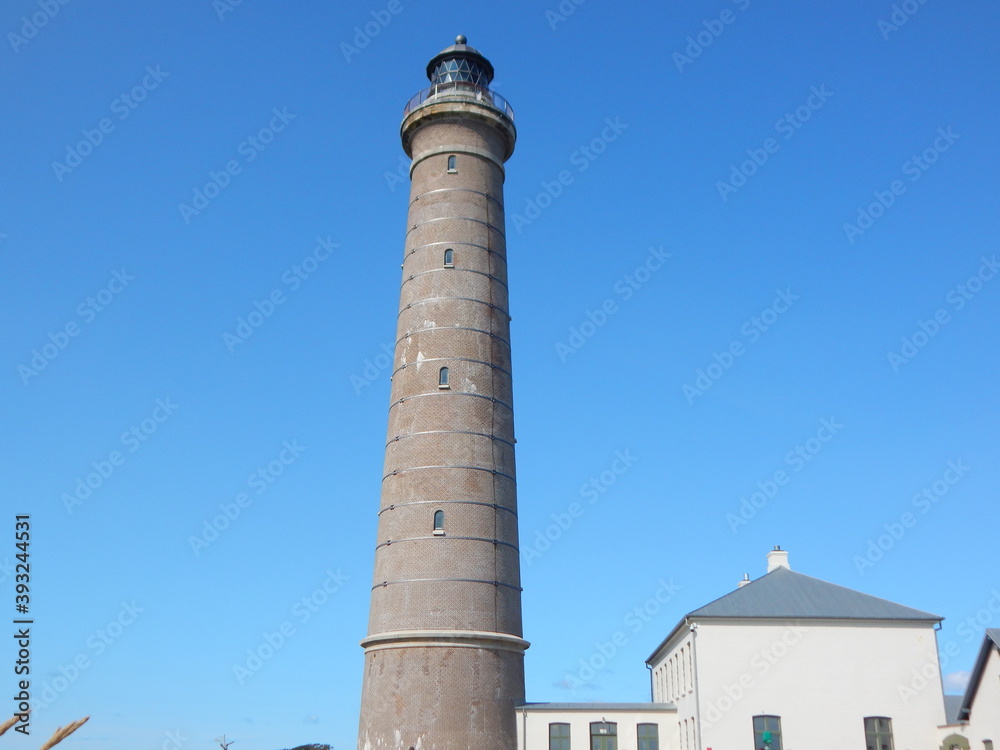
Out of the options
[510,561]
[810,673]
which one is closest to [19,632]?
[510,561]

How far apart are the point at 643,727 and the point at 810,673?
5215 millimetres

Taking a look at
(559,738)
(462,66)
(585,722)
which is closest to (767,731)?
(585,722)

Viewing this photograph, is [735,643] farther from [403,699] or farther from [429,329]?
[429,329]

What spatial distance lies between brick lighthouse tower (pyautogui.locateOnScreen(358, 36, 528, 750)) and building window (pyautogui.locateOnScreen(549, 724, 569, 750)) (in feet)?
4.61

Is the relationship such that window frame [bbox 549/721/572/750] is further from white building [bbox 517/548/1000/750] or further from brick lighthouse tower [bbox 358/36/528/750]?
brick lighthouse tower [bbox 358/36/528/750]

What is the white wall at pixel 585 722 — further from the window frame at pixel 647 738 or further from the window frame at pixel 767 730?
the window frame at pixel 767 730

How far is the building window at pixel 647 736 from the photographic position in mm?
28625

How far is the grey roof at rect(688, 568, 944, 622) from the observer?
92.1ft

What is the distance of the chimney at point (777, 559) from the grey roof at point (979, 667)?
27.7 feet

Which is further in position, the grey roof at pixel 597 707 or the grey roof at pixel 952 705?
the grey roof at pixel 952 705

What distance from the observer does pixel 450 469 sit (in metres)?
27.7

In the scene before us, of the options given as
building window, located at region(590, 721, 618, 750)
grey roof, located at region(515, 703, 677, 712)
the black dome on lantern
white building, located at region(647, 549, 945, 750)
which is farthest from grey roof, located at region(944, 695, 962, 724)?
the black dome on lantern

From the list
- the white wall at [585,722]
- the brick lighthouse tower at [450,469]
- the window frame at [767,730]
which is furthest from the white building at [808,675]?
the brick lighthouse tower at [450,469]

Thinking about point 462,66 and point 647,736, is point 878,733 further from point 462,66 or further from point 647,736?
point 462,66
